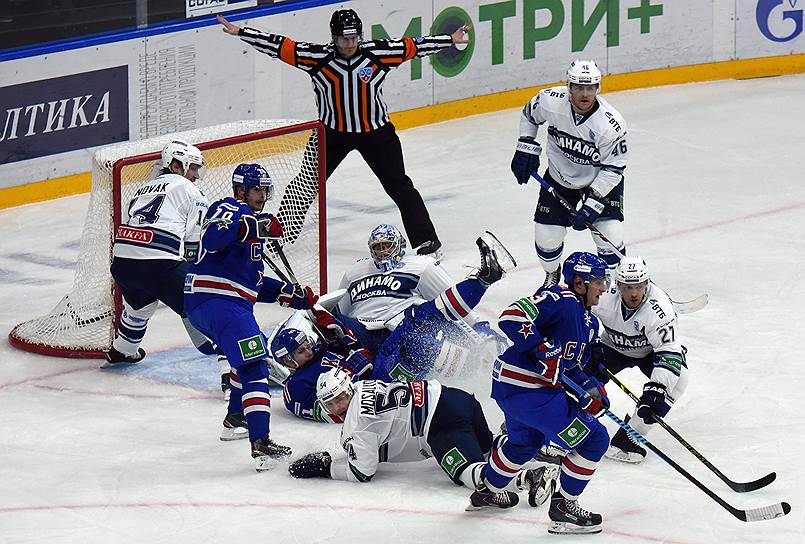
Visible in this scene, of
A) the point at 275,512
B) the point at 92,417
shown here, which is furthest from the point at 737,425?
the point at 92,417

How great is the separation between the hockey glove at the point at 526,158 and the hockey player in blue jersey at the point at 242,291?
1.76 m

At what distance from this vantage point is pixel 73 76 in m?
9.45

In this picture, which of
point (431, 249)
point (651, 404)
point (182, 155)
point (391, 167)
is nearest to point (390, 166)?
point (391, 167)

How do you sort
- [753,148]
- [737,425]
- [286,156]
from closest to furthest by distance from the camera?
[737,425]
[286,156]
[753,148]

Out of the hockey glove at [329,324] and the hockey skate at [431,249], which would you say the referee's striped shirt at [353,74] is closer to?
the hockey skate at [431,249]

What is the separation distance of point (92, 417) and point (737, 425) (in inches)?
98.3

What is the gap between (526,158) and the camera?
7938 mm

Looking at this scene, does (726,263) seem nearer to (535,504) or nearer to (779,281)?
(779,281)

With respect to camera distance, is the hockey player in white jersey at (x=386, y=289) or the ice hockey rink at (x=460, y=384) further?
the hockey player in white jersey at (x=386, y=289)

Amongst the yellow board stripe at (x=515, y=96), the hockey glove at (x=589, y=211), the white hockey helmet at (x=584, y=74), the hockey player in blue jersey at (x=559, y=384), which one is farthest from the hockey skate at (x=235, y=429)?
the yellow board stripe at (x=515, y=96)

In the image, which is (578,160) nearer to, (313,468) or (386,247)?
(386,247)

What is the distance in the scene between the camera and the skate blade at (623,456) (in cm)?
625

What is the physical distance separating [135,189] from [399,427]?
207 centimetres

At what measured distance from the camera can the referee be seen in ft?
28.7
